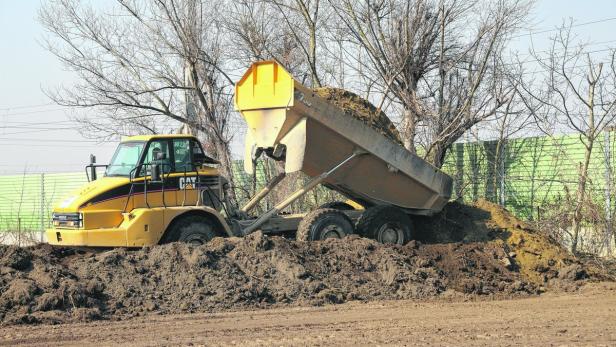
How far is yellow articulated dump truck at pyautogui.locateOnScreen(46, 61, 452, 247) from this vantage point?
40.9 ft

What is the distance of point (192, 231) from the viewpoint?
42.1 ft

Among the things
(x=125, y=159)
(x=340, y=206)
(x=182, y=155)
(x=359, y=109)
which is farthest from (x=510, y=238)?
(x=125, y=159)

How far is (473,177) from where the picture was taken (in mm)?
19438

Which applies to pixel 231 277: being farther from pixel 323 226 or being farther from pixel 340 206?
pixel 340 206

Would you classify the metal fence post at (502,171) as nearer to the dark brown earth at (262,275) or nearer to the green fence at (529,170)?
the green fence at (529,170)

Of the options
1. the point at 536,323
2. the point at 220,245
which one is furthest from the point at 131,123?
the point at 536,323

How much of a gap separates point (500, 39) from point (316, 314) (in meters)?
11.5

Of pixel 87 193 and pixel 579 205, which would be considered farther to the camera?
pixel 579 205

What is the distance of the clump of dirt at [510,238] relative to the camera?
13055 mm

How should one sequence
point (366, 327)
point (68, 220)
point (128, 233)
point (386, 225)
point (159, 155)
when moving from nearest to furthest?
point (366, 327) < point (128, 233) < point (68, 220) < point (159, 155) < point (386, 225)

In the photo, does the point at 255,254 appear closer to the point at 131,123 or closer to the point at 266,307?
the point at 266,307

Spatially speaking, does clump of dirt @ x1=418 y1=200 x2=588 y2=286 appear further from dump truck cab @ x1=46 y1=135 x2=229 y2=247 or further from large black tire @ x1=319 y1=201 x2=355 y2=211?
dump truck cab @ x1=46 y1=135 x2=229 y2=247

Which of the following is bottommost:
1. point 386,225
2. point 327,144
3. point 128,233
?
point 386,225

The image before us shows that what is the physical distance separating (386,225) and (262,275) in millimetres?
3628
